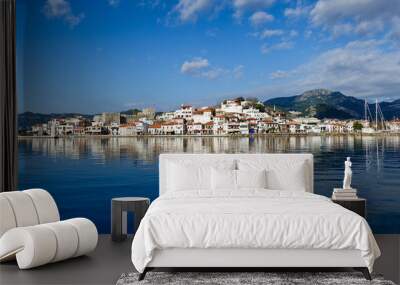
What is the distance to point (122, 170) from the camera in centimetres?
868

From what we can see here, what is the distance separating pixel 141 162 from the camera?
873 cm

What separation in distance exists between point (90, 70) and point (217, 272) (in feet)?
14.7

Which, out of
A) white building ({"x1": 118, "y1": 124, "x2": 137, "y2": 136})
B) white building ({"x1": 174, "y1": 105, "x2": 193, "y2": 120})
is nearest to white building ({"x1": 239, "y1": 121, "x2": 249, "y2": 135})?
white building ({"x1": 174, "y1": 105, "x2": 193, "y2": 120})

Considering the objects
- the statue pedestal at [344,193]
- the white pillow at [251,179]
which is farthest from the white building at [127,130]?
the statue pedestal at [344,193]

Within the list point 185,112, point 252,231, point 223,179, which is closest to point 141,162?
point 185,112

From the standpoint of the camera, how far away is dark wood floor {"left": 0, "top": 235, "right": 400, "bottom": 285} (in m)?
4.89

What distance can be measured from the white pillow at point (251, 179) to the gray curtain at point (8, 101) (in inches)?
109

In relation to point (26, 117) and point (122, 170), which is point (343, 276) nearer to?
point (122, 170)

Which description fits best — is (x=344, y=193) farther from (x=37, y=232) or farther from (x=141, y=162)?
(x=37, y=232)

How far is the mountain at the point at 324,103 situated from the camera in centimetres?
859

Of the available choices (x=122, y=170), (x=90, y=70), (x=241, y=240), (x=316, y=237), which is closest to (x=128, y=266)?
(x=241, y=240)

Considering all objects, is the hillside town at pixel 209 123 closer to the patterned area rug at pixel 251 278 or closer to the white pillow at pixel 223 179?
the white pillow at pixel 223 179

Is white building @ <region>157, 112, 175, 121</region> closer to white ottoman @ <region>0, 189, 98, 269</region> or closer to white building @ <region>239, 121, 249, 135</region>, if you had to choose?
white building @ <region>239, 121, 249, 135</region>

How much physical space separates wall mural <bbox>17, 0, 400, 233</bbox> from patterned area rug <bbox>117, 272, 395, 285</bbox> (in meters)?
3.49
